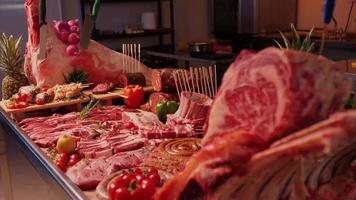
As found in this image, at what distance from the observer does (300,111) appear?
3.55ft

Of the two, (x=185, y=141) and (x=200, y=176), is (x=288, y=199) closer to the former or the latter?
(x=200, y=176)

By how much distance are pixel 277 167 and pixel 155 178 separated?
64 cm

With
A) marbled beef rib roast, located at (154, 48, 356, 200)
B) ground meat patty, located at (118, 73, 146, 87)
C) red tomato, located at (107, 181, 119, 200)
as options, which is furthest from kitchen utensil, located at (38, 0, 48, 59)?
marbled beef rib roast, located at (154, 48, 356, 200)

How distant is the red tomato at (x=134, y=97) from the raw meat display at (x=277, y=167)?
188 centimetres

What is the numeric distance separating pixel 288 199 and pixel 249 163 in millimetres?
196

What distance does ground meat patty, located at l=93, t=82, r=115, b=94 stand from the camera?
3256 millimetres

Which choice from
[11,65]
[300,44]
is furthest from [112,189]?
[11,65]

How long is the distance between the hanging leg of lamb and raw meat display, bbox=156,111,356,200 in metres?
2.35

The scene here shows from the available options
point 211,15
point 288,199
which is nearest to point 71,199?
point 288,199

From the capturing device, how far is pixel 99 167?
193 centimetres

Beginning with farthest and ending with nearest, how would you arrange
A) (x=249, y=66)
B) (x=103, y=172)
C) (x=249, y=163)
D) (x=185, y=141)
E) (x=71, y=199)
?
(x=185, y=141)
(x=103, y=172)
(x=71, y=199)
(x=249, y=66)
(x=249, y=163)

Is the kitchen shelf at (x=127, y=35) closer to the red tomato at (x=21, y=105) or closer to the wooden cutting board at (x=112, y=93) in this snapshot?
the wooden cutting board at (x=112, y=93)

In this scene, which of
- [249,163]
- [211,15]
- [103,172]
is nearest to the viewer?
[249,163]

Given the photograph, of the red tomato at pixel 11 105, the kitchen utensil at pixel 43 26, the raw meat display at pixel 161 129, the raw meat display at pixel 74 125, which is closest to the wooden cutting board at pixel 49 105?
the red tomato at pixel 11 105
